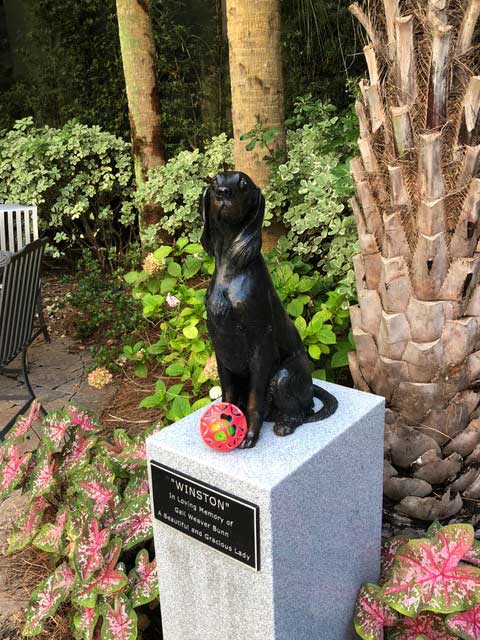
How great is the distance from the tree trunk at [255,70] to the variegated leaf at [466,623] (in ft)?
8.98

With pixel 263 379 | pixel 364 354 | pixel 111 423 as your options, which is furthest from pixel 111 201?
pixel 263 379

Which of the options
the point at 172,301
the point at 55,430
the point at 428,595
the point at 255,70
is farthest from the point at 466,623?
the point at 255,70

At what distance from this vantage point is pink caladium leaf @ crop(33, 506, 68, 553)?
2.29 m

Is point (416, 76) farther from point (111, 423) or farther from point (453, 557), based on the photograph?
point (111, 423)

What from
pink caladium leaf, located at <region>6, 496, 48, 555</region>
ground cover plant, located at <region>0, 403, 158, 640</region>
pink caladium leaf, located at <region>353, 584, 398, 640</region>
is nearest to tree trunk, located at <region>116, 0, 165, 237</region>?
ground cover plant, located at <region>0, 403, 158, 640</region>

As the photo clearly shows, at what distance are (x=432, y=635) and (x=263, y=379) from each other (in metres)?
1.01

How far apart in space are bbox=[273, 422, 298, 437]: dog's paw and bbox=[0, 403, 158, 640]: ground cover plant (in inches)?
26.8

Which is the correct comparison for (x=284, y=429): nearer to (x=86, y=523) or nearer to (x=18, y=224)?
(x=86, y=523)

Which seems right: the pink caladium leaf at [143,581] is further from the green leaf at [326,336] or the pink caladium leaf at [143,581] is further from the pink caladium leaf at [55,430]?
the green leaf at [326,336]

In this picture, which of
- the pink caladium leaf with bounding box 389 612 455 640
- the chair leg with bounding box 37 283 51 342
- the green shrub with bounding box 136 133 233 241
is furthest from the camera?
the chair leg with bounding box 37 283 51 342

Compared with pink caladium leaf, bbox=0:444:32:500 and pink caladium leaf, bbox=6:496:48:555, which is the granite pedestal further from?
pink caladium leaf, bbox=0:444:32:500

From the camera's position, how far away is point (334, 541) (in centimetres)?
190

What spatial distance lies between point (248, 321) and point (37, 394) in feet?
9.70

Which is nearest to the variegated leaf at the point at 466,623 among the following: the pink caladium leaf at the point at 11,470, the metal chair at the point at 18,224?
the pink caladium leaf at the point at 11,470
